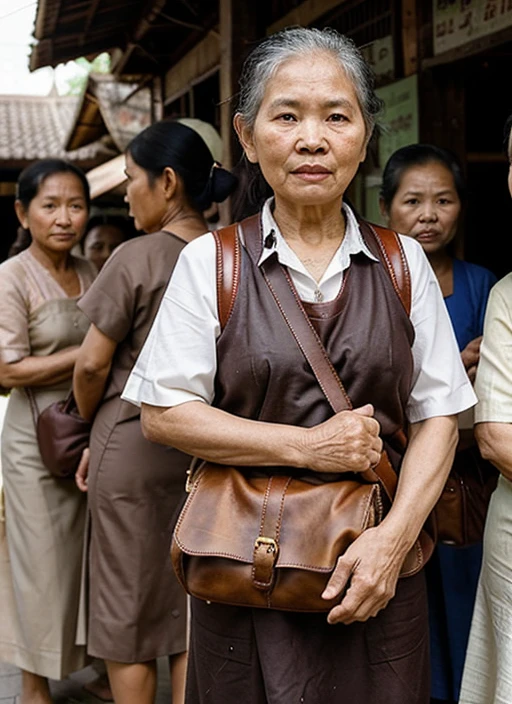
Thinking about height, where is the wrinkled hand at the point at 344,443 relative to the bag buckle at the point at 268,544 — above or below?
above

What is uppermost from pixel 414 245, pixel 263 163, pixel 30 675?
pixel 263 163

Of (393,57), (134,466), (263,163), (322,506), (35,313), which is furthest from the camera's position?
(393,57)

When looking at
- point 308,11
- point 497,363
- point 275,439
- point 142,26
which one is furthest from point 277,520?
point 142,26

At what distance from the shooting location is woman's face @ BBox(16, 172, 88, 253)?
13.0ft

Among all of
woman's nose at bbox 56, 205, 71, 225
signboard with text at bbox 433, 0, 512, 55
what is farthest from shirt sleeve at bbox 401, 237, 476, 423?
woman's nose at bbox 56, 205, 71, 225

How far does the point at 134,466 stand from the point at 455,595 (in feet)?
4.07

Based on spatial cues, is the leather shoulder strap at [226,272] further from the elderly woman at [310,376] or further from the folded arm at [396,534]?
the folded arm at [396,534]

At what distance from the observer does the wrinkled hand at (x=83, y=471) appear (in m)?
3.59

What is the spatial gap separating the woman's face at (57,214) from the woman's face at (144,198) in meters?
0.64

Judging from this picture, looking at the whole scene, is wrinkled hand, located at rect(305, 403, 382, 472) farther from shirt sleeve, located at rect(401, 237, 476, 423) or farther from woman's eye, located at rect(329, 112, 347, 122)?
woman's eye, located at rect(329, 112, 347, 122)

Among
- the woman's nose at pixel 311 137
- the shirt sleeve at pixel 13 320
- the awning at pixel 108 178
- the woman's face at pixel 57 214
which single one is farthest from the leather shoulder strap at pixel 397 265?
the awning at pixel 108 178

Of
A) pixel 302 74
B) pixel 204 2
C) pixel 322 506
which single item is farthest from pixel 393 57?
pixel 322 506

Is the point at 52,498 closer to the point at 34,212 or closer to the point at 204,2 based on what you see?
the point at 34,212

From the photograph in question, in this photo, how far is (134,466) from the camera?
3.30m
